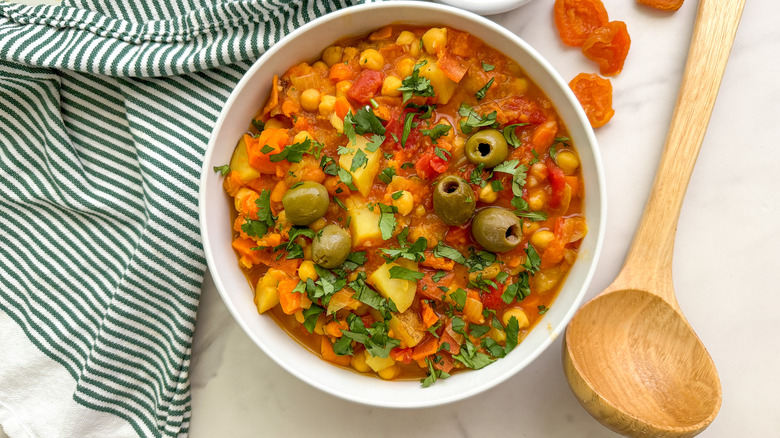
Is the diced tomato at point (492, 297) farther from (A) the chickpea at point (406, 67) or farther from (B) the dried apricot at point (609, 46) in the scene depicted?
(B) the dried apricot at point (609, 46)

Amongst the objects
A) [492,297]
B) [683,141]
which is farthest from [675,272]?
[492,297]

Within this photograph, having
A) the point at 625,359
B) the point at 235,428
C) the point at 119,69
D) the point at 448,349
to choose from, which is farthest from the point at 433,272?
the point at 119,69

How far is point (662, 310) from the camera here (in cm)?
350

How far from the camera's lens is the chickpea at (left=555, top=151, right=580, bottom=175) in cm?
320

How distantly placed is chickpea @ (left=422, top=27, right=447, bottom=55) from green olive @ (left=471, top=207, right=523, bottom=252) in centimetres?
87

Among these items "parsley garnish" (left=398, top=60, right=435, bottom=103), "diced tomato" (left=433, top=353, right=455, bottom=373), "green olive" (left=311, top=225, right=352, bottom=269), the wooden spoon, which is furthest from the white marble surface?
"green olive" (left=311, top=225, right=352, bottom=269)


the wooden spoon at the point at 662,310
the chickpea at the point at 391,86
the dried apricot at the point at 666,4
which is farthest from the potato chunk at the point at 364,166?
the dried apricot at the point at 666,4

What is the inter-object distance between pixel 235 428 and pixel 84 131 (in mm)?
2071

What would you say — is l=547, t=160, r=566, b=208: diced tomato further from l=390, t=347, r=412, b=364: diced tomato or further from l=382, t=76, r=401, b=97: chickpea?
l=390, t=347, r=412, b=364: diced tomato

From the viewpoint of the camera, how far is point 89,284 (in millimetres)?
3768

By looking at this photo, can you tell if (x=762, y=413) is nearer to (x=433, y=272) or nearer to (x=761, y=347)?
(x=761, y=347)

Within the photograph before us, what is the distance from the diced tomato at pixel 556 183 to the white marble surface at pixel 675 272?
0.62 metres

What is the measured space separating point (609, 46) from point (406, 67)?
4.07ft

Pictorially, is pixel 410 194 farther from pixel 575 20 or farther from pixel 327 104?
pixel 575 20
